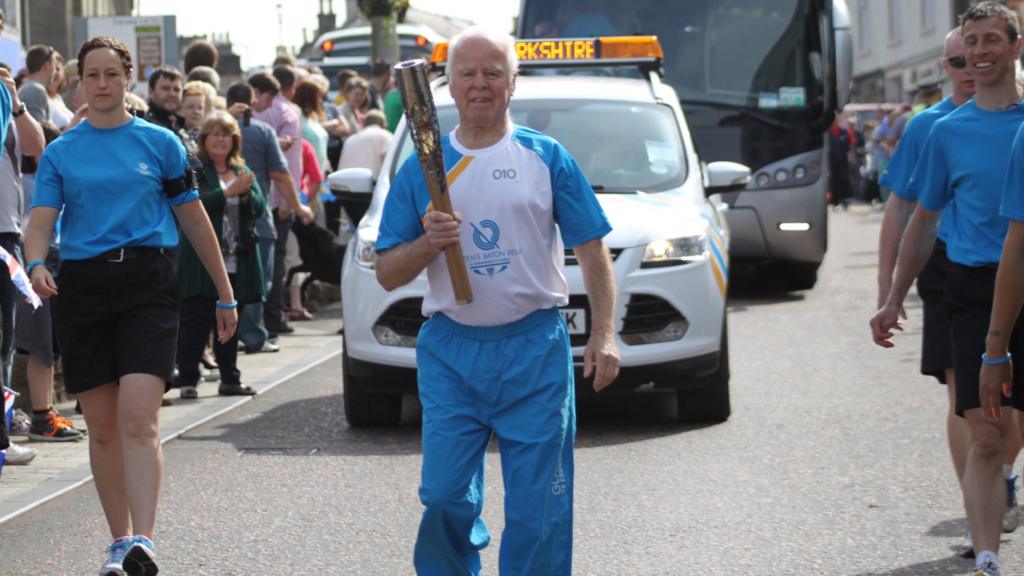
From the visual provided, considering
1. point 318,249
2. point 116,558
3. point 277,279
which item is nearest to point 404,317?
point 116,558

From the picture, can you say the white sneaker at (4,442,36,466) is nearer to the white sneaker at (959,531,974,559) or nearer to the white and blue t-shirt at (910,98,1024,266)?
the white sneaker at (959,531,974,559)

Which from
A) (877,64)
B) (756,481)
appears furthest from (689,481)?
(877,64)

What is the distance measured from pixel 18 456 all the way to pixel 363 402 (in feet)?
5.86

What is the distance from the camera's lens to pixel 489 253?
5.02 meters

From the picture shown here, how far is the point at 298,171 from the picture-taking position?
1456cm

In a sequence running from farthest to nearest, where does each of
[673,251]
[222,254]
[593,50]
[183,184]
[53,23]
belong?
1. [53,23]
2. [593,50]
3. [222,254]
4. [673,251]
5. [183,184]

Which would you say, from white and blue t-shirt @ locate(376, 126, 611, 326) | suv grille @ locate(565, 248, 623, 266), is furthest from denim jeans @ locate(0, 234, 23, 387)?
white and blue t-shirt @ locate(376, 126, 611, 326)

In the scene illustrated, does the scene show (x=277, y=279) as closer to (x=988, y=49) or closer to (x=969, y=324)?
(x=969, y=324)

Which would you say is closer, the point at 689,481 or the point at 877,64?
the point at 689,481

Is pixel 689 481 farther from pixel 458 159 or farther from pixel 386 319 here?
pixel 458 159

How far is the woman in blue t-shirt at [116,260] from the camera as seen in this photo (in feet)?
20.5

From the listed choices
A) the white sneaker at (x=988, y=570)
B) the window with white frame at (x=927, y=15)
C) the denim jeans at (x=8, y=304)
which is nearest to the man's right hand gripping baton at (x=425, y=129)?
the white sneaker at (x=988, y=570)

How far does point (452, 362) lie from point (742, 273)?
15.6 m

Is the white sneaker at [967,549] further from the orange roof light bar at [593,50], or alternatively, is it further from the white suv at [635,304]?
the orange roof light bar at [593,50]
